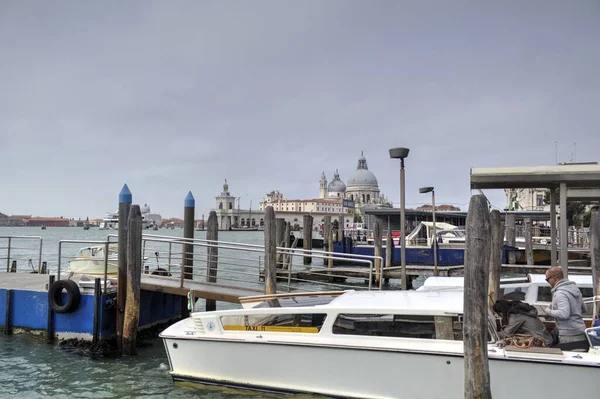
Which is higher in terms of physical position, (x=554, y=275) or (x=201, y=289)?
(x=554, y=275)

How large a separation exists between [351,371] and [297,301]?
5.51 ft

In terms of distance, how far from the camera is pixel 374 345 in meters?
7.36

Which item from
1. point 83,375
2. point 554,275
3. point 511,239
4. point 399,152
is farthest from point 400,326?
point 511,239

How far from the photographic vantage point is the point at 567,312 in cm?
709

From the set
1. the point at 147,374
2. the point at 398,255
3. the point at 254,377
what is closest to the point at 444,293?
the point at 254,377

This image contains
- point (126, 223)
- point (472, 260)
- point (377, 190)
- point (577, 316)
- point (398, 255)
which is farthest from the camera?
point (377, 190)

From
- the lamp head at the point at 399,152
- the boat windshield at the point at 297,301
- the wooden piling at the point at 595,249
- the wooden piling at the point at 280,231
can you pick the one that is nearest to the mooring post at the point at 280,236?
the wooden piling at the point at 280,231

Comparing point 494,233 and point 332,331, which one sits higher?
point 494,233

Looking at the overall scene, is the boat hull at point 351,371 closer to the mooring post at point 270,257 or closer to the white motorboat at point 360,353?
the white motorboat at point 360,353

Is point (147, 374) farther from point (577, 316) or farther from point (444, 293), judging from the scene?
point (577, 316)

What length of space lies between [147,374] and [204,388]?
5.65ft

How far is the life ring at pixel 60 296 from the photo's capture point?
10922 mm

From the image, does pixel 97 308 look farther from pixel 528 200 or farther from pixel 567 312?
pixel 528 200

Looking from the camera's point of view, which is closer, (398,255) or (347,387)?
(347,387)
